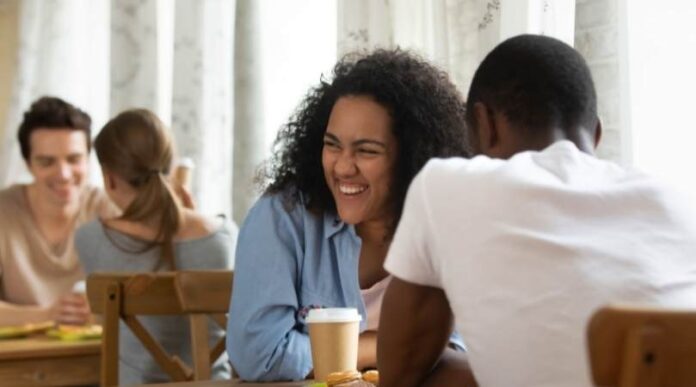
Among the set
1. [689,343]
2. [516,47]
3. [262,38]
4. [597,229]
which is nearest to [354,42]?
[262,38]

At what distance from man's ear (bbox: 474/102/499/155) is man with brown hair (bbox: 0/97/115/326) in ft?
7.40

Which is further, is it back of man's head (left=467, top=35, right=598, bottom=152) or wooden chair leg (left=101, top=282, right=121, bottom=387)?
wooden chair leg (left=101, top=282, right=121, bottom=387)

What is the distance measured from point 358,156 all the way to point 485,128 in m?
0.66

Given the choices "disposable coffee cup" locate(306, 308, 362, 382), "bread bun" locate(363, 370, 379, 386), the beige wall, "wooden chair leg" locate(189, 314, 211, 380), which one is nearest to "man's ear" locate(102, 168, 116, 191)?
"wooden chair leg" locate(189, 314, 211, 380)

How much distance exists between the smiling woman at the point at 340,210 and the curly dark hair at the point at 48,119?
1.74 m

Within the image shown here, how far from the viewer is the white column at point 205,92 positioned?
165 inches

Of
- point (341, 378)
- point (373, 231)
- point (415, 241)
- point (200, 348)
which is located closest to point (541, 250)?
point (415, 241)

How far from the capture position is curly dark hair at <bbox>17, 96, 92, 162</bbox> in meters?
3.86

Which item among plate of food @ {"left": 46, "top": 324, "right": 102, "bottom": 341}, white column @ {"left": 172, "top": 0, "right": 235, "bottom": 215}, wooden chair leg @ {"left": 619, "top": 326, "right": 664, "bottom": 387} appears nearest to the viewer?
wooden chair leg @ {"left": 619, "top": 326, "right": 664, "bottom": 387}

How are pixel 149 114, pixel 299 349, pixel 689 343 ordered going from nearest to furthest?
pixel 689 343 < pixel 299 349 < pixel 149 114

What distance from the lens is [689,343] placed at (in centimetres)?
99

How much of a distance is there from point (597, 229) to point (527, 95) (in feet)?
0.76

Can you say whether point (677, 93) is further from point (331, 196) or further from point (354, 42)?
point (354, 42)

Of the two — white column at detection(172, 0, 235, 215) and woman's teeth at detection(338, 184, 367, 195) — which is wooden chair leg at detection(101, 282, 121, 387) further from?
white column at detection(172, 0, 235, 215)
